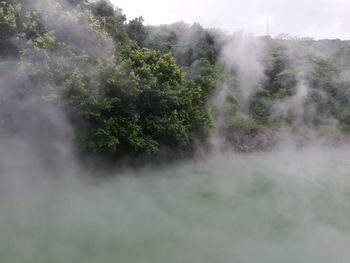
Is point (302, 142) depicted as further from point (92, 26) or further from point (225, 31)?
point (92, 26)

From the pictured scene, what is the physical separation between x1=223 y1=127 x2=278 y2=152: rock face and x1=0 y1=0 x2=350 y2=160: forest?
3 centimetres

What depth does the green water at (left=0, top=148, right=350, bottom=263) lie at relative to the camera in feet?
16.5

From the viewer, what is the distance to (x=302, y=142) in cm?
1138

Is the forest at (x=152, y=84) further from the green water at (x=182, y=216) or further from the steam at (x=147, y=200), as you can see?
the green water at (x=182, y=216)

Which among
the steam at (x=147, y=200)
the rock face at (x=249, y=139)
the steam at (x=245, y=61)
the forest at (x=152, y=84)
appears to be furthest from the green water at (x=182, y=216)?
the steam at (x=245, y=61)

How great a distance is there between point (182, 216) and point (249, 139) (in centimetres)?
539

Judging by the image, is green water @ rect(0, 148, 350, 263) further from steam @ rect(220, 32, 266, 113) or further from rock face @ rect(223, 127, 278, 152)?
steam @ rect(220, 32, 266, 113)

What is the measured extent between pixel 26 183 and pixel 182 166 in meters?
3.38

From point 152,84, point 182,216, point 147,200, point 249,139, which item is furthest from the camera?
point 249,139

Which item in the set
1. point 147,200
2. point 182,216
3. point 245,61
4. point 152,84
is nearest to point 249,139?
point 245,61

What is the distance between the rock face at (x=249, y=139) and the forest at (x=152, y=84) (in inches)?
1.2

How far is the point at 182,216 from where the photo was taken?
245 inches

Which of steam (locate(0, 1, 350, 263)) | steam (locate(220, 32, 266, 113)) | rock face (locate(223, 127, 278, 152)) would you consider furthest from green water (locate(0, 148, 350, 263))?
steam (locate(220, 32, 266, 113))

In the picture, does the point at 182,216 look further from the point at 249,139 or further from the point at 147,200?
the point at 249,139
